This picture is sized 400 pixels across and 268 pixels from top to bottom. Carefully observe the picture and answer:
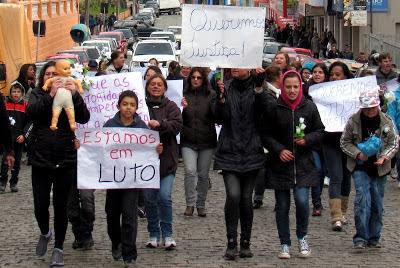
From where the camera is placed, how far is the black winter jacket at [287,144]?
836 centimetres

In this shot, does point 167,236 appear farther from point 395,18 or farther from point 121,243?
point 395,18

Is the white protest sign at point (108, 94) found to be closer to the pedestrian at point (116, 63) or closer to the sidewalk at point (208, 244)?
the sidewalk at point (208, 244)

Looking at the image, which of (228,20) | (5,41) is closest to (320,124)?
(228,20)

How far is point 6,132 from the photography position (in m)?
8.42

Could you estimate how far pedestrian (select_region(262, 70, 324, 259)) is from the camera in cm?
835

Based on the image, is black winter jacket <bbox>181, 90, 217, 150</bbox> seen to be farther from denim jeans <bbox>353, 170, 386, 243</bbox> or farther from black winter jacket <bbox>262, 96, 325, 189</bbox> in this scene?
denim jeans <bbox>353, 170, 386, 243</bbox>

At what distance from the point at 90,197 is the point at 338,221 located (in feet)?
8.86

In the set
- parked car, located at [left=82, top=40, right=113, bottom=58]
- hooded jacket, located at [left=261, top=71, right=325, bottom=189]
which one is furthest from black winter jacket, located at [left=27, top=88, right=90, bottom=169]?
parked car, located at [left=82, top=40, right=113, bottom=58]

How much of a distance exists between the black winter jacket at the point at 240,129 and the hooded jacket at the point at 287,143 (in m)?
0.11

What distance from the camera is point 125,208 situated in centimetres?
805

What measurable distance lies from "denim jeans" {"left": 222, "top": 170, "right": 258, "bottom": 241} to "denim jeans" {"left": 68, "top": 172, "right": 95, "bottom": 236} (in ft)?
4.54

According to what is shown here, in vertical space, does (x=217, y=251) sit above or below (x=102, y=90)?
below

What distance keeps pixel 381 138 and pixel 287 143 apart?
101 centimetres

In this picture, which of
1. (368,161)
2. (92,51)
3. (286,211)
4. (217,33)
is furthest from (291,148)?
(92,51)
